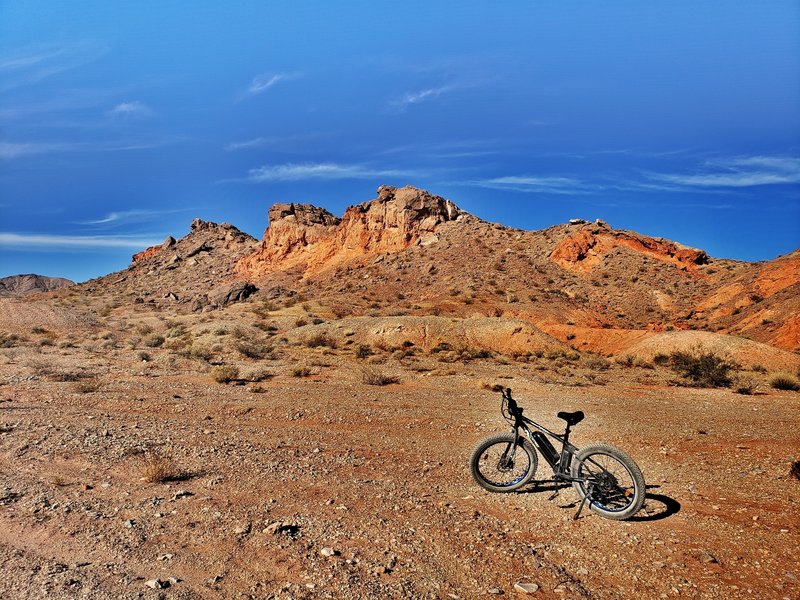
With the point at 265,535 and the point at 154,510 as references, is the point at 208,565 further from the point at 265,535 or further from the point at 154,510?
the point at 154,510

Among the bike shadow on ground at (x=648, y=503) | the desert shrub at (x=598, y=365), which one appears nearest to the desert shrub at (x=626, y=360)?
the desert shrub at (x=598, y=365)

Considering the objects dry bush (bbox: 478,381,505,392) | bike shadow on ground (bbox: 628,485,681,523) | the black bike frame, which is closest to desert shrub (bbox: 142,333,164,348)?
dry bush (bbox: 478,381,505,392)

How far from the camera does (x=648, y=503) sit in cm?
607

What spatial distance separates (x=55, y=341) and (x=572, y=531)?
3179cm

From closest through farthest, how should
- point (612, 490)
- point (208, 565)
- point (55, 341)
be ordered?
point (208, 565), point (612, 490), point (55, 341)

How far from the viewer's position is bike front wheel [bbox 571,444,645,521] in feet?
17.9

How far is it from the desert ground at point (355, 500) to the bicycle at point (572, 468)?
0.67 ft

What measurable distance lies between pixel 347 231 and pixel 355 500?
62046 mm

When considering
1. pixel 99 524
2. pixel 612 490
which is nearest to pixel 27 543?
pixel 99 524

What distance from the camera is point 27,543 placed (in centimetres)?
480

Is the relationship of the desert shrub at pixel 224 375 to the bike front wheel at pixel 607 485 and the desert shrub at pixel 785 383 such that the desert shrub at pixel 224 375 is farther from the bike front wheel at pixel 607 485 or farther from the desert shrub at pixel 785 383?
the desert shrub at pixel 785 383

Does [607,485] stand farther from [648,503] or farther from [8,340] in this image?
[8,340]

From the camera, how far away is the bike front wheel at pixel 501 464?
6293 millimetres

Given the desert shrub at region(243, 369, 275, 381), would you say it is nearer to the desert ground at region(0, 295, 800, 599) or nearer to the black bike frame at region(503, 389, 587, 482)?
the desert ground at region(0, 295, 800, 599)
